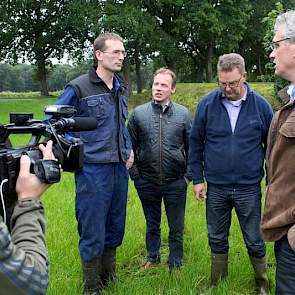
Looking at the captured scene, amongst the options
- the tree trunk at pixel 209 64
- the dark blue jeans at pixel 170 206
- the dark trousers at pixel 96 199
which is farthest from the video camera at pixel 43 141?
the tree trunk at pixel 209 64

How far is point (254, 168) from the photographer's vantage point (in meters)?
4.34

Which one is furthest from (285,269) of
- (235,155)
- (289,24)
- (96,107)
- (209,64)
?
(209,64)

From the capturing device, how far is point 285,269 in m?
2.92

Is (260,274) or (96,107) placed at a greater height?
(96,107)

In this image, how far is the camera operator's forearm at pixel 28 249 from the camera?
5.52ft

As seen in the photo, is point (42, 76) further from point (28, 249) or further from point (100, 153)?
point (28, 249)

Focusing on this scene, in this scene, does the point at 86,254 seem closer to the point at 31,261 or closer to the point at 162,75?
the point at 162,75

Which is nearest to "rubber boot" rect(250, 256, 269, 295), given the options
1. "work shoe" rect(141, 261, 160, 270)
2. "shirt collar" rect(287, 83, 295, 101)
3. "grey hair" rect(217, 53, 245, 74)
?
"work shoe" rect(141, 261, 160, 270)

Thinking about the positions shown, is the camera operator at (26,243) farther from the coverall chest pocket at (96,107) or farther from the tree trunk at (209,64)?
the tree trunk at (209,64)

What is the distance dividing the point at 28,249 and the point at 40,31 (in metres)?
40.7

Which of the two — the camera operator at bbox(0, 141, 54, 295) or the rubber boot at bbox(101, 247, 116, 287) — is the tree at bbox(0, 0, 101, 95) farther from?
the camera operator at bbox(0, 141, 54, 295)

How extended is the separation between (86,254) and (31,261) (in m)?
2.58

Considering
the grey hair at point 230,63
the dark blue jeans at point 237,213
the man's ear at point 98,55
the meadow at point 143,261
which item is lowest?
the meadow at point 143,261

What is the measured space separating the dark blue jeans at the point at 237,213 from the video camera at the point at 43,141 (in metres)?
1.93
